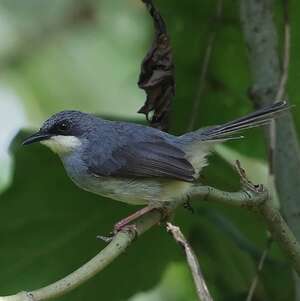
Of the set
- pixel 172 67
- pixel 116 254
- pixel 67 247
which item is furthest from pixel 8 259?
pixel 116 254

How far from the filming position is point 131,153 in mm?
3781

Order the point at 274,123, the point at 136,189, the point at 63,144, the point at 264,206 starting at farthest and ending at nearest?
→ the point at 63,144 → the point at 136,189 → the point at 274,123 → the point at 264,206

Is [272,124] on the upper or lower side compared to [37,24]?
lower

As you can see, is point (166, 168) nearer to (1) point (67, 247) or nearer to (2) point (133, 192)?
(2) point (133, 192)

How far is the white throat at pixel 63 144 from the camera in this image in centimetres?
388

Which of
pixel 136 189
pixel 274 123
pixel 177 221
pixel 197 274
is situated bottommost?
pixel 197 274

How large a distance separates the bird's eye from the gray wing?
18 centimetres

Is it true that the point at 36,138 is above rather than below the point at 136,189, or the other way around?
above

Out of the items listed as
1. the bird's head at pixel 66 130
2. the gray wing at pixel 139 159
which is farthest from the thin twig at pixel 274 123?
the bird's head at pixel 66 130

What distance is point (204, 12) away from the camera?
4.33 meters

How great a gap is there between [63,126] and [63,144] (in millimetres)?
83

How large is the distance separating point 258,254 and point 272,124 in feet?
2.31

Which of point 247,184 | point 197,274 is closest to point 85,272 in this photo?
point 197,274

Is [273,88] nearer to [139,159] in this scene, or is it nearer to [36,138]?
[139,159]
